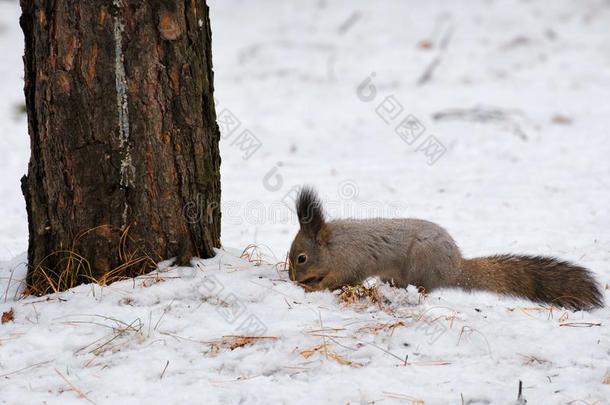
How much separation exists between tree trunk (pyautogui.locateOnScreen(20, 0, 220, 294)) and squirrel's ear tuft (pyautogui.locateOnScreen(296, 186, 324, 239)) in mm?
482

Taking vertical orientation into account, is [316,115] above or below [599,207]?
above

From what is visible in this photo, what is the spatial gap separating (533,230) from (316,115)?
3872 mm

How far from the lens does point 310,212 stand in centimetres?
358

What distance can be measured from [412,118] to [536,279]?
4.77 m

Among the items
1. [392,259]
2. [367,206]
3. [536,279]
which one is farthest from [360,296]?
[367,206]

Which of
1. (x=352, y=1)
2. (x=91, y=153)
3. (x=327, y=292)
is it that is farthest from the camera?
(x=352, y=1)

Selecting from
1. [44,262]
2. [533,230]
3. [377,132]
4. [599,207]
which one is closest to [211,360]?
[44,262]

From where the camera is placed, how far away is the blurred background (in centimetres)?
510

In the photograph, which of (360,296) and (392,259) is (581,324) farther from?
(392,259)

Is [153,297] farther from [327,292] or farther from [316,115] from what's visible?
[316,115]

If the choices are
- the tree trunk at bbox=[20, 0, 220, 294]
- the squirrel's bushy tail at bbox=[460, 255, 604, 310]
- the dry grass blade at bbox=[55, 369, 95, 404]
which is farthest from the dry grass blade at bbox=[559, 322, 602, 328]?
the dry grass blade at bbox=[55, 369, 95, 404]

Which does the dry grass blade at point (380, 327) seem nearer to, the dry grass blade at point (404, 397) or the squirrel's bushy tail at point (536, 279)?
the dry grass blade at point (404, 397)

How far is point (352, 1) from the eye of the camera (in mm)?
12719

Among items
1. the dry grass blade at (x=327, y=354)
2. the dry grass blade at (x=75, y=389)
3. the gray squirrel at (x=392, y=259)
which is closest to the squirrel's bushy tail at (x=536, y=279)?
the gray squirrel at (x=392, y=259)
